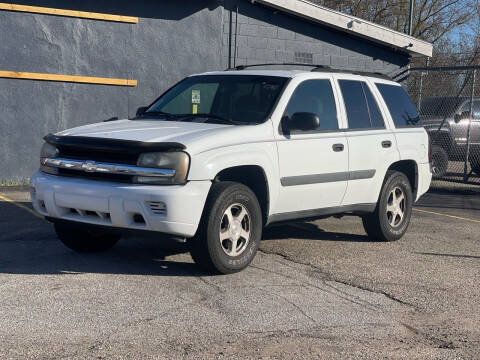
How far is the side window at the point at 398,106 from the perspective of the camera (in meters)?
8.43

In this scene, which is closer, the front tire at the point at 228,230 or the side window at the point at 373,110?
the front tire at the point at 228,230

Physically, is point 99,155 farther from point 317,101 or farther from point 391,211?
point 391,211

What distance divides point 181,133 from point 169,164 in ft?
1.39

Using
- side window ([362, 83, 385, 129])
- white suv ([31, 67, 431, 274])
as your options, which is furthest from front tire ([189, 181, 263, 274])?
side window ([362, 83, 385, 129])

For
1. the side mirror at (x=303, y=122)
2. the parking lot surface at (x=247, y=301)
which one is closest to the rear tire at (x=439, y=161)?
the parking lot surface at (x=247, y=301)

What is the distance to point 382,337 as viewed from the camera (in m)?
4.73

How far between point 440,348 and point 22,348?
8.42 feet

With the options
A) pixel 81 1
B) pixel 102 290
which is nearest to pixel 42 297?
pixel 102 290

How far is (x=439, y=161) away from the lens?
15.9 metres

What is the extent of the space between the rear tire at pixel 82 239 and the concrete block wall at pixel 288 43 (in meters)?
8.07

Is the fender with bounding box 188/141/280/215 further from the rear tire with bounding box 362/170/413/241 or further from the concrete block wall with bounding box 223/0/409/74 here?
the concrete block wall with bounding box 223/0/409/74

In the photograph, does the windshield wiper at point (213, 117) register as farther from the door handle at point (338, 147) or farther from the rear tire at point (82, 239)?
the rear tire at point (82, 239)

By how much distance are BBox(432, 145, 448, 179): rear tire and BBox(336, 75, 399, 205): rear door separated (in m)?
8.06

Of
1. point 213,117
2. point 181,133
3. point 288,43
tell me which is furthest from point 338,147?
point 288,43
